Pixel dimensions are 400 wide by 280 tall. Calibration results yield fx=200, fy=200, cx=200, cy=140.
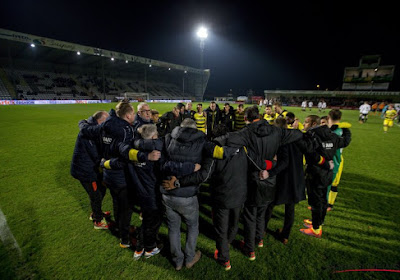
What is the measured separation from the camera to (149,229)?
285 cm

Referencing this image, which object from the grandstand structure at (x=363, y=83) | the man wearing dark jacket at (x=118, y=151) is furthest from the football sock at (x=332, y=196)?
the grandstand structure at (x=363, y=83)

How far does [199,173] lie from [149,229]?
126cm

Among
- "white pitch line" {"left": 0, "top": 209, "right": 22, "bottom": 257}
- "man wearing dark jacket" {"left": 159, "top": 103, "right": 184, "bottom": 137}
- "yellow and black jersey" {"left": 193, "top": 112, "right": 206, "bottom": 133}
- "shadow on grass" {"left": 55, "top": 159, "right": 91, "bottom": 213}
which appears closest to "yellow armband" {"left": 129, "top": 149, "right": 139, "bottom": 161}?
"white pitch line" {"left": 0, "top": 209, "right": 22, "bottom": 257}

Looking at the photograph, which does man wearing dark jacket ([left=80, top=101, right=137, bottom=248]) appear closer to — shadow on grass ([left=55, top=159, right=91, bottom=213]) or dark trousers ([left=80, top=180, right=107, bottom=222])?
dark trousers ([left=80, top=180, right=107, bottom=222])

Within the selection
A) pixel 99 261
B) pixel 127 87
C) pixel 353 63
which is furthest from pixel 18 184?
pixel 353 63

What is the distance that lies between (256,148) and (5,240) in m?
4.28

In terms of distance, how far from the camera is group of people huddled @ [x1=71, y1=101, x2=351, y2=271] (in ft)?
7.75

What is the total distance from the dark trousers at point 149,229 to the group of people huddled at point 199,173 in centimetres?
1

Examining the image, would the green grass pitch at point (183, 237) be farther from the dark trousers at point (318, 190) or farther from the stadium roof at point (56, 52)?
the stadium roof at point (56, 52)

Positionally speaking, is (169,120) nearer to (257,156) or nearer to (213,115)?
(213,115)

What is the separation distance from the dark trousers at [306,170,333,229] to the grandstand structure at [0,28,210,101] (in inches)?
1467

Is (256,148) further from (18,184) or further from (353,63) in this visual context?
(353,63)

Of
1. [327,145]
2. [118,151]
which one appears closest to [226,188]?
[118,151]

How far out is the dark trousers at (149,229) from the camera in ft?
9.07
